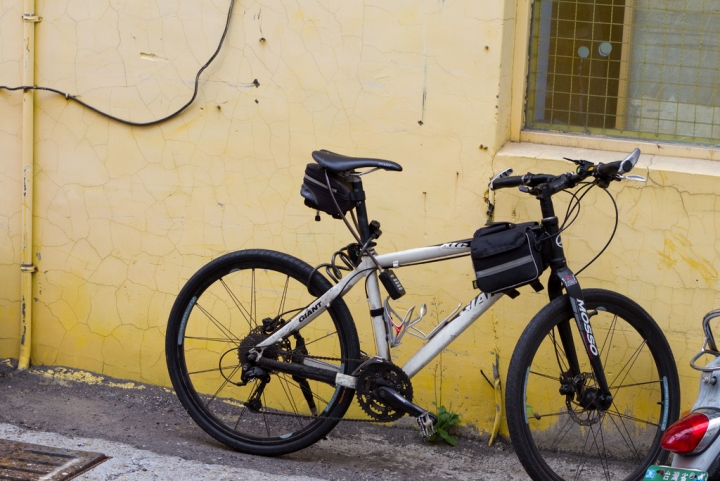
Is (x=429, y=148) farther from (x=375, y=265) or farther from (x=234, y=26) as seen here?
(x=234, y=26)

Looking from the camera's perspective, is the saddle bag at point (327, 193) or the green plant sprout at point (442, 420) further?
the green plant sprout at point (442, 420)

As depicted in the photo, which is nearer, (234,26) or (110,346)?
(234,26)

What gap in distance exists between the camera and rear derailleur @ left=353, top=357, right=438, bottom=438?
365 centimetres

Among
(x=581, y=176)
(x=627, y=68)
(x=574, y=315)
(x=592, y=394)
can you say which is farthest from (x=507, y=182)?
(x=627, y=68)

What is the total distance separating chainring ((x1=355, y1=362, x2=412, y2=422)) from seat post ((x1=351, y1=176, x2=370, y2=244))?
1.80 feet

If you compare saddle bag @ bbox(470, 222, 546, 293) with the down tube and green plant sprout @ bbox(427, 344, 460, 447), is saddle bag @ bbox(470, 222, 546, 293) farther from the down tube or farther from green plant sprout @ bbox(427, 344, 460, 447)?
green plant sprout @ bbox(427, 344, 460, 447)

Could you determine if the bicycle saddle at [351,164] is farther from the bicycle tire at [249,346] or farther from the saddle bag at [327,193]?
the bicycle tire at [249,346]

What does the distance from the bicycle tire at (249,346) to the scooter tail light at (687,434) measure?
1454 mm

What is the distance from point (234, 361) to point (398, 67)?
1668 mm

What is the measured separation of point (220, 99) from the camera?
437cm

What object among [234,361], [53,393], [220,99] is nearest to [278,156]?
[220,99]

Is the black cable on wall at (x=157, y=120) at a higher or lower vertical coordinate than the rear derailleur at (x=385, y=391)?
higher

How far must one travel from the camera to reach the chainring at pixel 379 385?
367 cm

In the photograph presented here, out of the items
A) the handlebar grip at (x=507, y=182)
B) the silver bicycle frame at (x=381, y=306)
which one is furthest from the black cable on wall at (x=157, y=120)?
the handlebar grip at (x=507, y=182)
